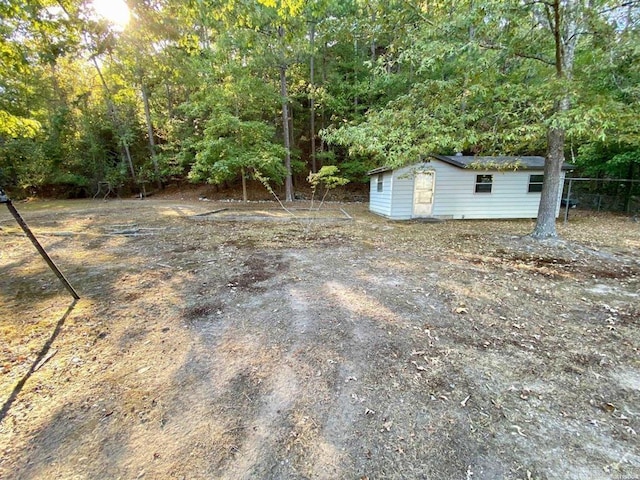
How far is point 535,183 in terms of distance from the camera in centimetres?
1065

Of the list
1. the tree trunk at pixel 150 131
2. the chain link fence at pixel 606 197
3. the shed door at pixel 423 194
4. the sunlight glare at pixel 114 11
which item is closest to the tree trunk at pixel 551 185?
the shed door at pixel 423 194

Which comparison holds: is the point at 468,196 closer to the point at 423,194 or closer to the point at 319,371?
the point at 423,194

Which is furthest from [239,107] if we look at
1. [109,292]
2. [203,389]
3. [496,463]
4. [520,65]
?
[496,463]

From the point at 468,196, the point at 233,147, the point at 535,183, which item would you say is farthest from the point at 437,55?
the point at 233,147

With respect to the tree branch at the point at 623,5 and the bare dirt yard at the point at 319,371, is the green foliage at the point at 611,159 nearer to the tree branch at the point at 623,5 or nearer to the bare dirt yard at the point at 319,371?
the tree branch at the point at 623,5

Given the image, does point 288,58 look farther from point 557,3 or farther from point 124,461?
point 124,461

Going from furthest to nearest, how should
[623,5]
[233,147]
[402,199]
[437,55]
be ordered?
[233,147] < [402,199] < [437,55] < [623,5]

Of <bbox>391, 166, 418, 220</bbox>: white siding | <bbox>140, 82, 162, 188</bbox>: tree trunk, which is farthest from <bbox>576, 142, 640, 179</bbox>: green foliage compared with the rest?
<bbox>140, 82, 162, 188</bbox>: tree trunk

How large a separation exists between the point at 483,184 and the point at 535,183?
1.88m

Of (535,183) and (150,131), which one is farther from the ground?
(150,131)

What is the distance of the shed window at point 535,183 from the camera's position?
10.6 m

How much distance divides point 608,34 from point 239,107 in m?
12.2

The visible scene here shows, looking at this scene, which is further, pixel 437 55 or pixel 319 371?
pixel 437 55

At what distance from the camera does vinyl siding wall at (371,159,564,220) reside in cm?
1038
